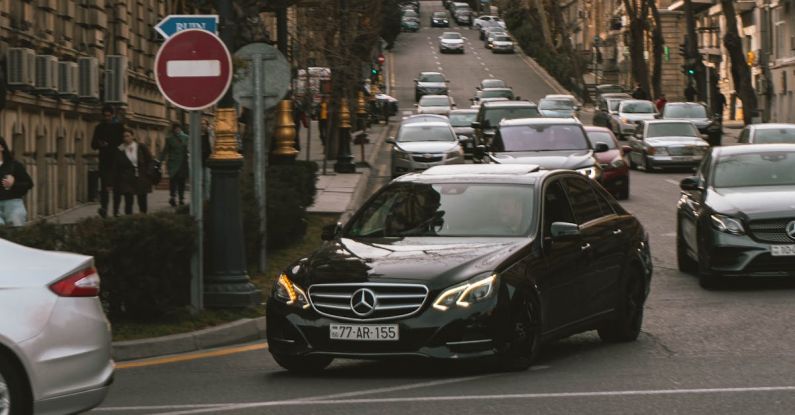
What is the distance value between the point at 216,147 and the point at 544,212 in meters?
4.24

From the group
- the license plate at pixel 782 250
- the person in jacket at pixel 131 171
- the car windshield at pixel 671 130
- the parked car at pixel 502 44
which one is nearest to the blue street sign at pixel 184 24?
the license plate at pixel 782 250

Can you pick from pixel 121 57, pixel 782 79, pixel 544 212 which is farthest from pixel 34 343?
pixel 782 79

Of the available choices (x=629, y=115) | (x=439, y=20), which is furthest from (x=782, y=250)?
(x=439, y=20)

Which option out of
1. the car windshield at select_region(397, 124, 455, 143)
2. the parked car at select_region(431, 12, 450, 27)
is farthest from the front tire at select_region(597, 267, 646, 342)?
the parked car at select_region(431, 12, 450, 27)

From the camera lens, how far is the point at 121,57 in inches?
1288

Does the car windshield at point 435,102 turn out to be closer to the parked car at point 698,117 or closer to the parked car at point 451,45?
the parked car at point 698,117

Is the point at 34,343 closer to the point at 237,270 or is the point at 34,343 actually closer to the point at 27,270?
the point at 27,270

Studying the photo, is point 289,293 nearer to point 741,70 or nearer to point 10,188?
point 10,188

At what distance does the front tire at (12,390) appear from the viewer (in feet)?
25.9

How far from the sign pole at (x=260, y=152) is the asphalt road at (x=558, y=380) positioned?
4.24 m

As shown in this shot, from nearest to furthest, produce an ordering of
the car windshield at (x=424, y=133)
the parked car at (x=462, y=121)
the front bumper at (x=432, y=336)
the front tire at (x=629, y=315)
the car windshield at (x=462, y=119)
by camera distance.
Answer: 1. the front bumper at (x=432, y=336)
2. the front tire at (x=629, y=315)
3. the car windshield at (x=424, y=133)
4. the parked car at (x=462, y=121)
5. the car windshield at (x=462, y=119)

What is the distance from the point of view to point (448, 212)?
11859 millimetres

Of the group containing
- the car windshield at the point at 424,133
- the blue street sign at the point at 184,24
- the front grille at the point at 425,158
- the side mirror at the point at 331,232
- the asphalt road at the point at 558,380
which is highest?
the blue street sign at the point at 184,24

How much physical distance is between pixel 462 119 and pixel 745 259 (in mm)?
38349
